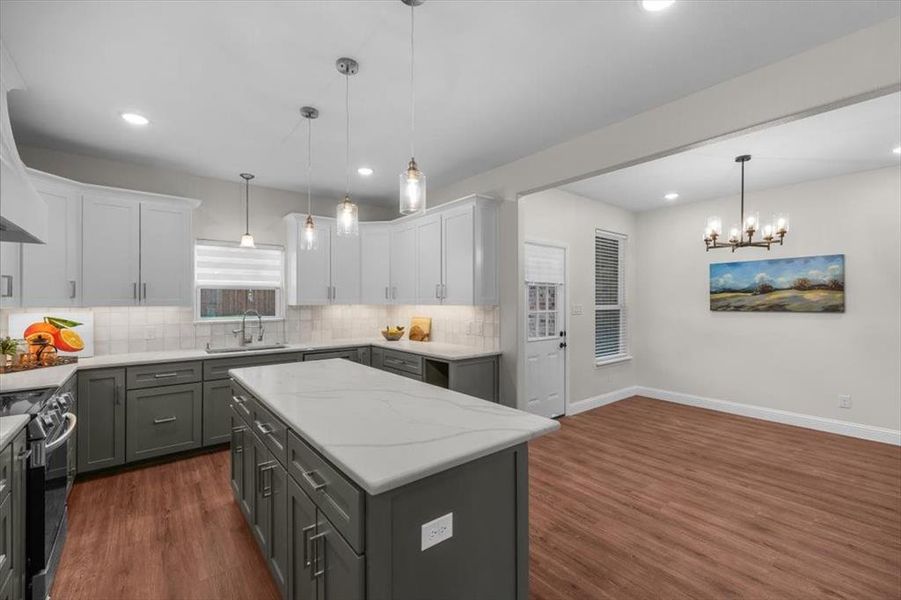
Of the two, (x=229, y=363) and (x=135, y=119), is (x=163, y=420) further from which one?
(x=135, y=119)

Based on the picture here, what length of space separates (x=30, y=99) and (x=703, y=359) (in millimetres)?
Answer: 7049

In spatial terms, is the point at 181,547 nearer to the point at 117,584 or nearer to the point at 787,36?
the point at 117,584

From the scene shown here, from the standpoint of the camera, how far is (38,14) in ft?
6.11

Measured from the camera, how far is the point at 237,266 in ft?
14.9

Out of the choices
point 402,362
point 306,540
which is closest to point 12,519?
point 306,540

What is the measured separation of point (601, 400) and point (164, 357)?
5.03 meters

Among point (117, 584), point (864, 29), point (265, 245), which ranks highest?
point (864, 29)

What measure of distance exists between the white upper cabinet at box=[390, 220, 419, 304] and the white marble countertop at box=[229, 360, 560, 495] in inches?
92.7

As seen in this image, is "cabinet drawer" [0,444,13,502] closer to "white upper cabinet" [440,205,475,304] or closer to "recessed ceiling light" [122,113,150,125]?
"recessed ceiling light" [122,113,150,125]

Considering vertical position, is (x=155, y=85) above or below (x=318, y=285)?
above

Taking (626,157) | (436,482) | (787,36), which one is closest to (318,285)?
(626,157)

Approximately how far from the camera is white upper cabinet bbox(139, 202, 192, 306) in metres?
3.71

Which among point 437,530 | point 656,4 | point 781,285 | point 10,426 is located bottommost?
point 437,530

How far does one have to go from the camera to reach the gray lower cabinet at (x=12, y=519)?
154 cm
